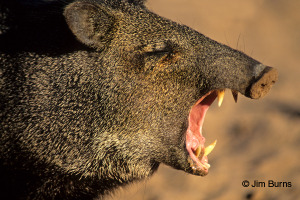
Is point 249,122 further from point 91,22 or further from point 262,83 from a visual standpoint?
point 91,22

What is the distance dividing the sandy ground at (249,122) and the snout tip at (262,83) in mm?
748

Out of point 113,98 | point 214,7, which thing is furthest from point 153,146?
point 214,7

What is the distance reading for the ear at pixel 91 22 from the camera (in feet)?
10.1

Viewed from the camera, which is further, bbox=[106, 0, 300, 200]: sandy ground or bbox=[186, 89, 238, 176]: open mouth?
bbox=[106, 0, 300, 200]: sandy ground

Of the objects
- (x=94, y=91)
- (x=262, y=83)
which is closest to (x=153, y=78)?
(x=94, y=91)

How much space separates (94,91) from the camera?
319cm

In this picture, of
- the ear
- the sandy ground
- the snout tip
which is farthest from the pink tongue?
the ear

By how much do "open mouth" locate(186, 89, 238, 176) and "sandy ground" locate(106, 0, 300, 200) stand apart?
58 centimetres

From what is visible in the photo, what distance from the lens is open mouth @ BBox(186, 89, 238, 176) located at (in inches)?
128

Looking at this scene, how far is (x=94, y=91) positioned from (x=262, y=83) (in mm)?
1090

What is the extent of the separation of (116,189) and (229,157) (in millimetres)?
2603

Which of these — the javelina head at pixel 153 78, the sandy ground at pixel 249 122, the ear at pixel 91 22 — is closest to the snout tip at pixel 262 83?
the javelina head at pixel 153 78

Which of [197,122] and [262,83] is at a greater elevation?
[262,83]

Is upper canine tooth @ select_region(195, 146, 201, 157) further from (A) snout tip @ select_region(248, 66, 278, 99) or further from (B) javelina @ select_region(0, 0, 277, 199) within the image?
(A) snout tip @ select_region(248, 66, 278, 99)
